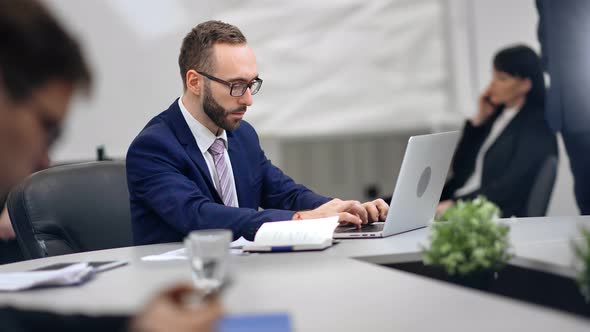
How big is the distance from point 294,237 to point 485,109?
2.86m

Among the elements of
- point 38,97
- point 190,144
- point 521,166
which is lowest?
point 521,166

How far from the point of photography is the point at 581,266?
117 centimetres

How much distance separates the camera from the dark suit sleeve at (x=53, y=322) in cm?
108

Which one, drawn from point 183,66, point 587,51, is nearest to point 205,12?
point 183,66

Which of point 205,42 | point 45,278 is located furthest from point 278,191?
point 45,278

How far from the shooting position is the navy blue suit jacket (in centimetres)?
217

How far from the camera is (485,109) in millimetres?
4484

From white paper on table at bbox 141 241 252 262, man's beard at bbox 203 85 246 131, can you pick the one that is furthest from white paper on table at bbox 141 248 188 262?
man's beard at bbox 203 85 246 131

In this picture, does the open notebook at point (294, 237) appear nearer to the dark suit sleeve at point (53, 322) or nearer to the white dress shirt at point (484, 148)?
the dark suit sleeve at point (53, 322)

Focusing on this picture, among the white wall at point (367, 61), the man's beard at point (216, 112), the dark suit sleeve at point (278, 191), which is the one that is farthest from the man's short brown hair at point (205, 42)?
the white wall at point (367, 61)

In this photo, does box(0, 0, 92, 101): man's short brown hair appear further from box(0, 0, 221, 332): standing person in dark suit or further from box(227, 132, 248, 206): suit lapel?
box(227, 132, 248, 206): suit lapel

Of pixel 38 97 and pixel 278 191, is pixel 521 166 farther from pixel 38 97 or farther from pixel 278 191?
pixel 38 97

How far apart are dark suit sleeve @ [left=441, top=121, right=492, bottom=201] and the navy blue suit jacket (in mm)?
1847

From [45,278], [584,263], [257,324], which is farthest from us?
[45,278]
